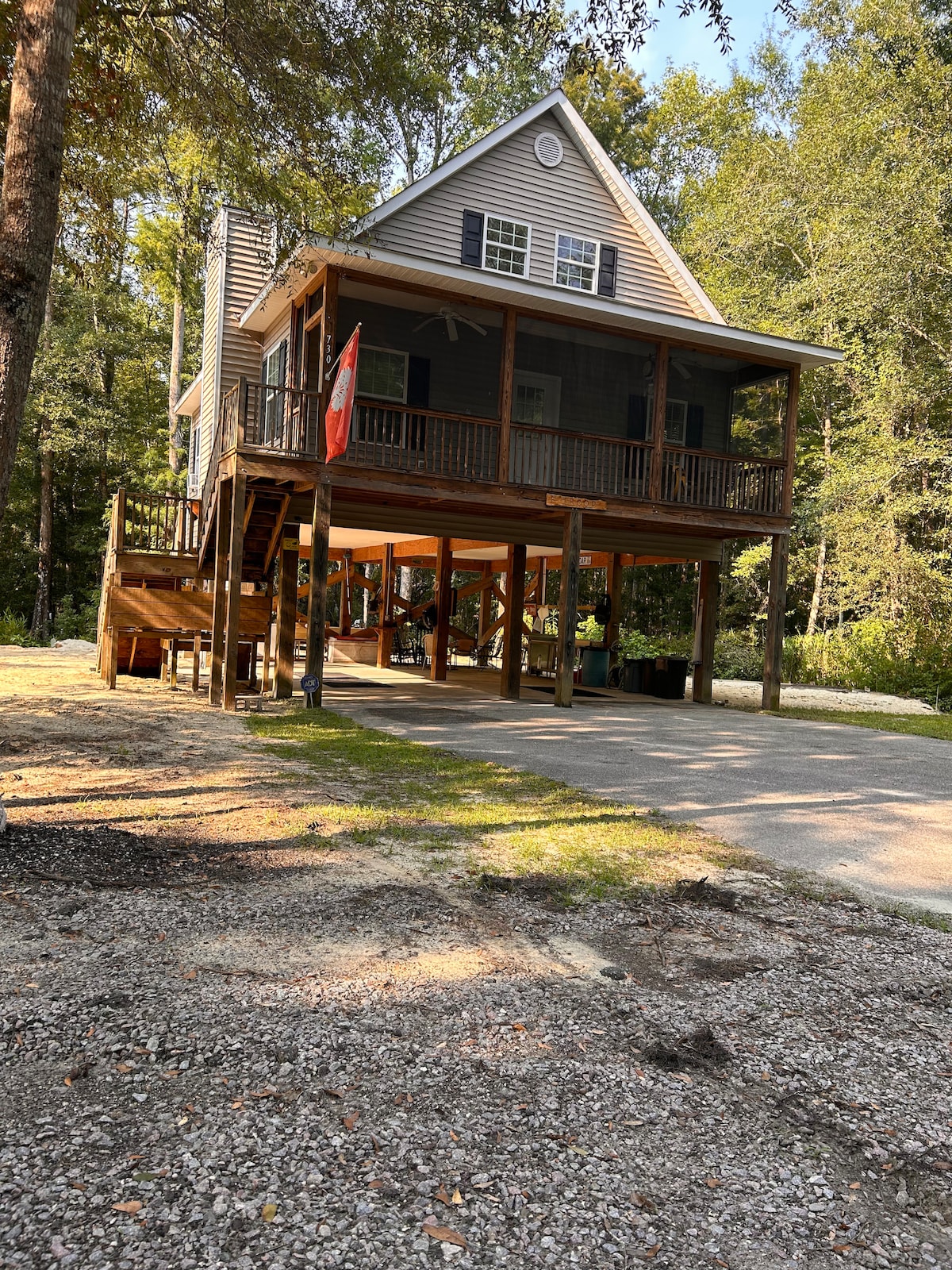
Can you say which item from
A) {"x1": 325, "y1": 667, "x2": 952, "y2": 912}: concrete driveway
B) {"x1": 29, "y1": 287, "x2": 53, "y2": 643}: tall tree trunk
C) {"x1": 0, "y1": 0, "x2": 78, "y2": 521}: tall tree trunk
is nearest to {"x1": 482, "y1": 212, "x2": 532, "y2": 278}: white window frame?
{"x1": 325, "y1": 667, "x2": 952, "y2": 912}: concrete driveway

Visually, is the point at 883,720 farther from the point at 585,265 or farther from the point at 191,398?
the point at 191,398

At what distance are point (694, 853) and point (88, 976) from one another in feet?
12.7

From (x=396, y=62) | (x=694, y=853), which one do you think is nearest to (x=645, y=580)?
(x=396, y=62)

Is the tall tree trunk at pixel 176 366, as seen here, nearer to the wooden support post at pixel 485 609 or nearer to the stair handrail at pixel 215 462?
the wooden support post at pixel 485 609

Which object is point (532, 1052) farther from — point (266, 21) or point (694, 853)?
point (266, 21)

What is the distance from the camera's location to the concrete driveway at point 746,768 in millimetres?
6262

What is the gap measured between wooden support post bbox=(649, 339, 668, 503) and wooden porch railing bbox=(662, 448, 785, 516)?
1.75ft

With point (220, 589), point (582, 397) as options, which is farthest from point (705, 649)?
point (220, 589)

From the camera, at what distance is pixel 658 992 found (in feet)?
12.1

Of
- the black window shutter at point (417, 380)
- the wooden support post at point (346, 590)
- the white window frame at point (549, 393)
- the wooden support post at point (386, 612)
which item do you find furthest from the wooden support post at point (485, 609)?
the black window shutter at point (417, 380)

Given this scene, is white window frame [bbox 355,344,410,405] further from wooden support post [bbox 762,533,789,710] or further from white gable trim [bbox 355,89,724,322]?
wooden support post [bbox 762,533,789,710]

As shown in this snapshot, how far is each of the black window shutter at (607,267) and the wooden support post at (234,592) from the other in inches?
368

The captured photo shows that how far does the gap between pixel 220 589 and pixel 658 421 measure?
7.59 meters

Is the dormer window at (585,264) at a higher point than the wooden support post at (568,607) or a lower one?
higher
